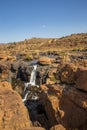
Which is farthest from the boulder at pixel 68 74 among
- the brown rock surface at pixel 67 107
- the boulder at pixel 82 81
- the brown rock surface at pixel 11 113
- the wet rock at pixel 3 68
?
the wet rock at pixel 3 68

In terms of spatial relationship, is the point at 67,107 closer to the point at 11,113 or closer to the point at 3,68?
the point at 11,113

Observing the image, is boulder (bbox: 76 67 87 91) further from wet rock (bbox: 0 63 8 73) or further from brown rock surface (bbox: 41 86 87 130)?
wet rock (bbox: 0 63 8 73)

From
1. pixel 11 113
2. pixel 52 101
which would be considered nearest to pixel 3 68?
pixel 52 101

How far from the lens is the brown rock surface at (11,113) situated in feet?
53.6

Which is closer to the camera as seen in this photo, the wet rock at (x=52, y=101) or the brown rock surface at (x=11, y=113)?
the brown rock surface at (x=11, y=113)

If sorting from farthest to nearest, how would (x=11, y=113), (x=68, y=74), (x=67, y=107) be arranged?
(x=68, y=74) → (x=67, y=107) → (x=11, y=113)

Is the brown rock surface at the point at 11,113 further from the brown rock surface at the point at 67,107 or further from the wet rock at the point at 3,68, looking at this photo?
the wet rock at the point at 3,68

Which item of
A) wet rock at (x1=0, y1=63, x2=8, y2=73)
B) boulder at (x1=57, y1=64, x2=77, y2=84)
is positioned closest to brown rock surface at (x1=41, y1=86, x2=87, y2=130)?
boulder at (x1=57, y1=64, x2=77, y2=84)

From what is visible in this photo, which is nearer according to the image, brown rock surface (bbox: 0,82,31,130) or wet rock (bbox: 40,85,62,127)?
brown rock surface (bbox: 0,82,31,130)

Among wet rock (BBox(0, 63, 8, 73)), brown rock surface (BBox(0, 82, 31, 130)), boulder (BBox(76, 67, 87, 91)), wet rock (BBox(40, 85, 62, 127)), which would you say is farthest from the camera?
wet rock (BBox(0, 63, 8, 73))

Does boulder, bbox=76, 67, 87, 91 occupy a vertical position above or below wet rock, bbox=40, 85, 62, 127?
above

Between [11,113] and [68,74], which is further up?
[68,74]

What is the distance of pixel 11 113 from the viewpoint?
17.0m

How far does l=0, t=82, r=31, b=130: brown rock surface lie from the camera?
1634 cm
